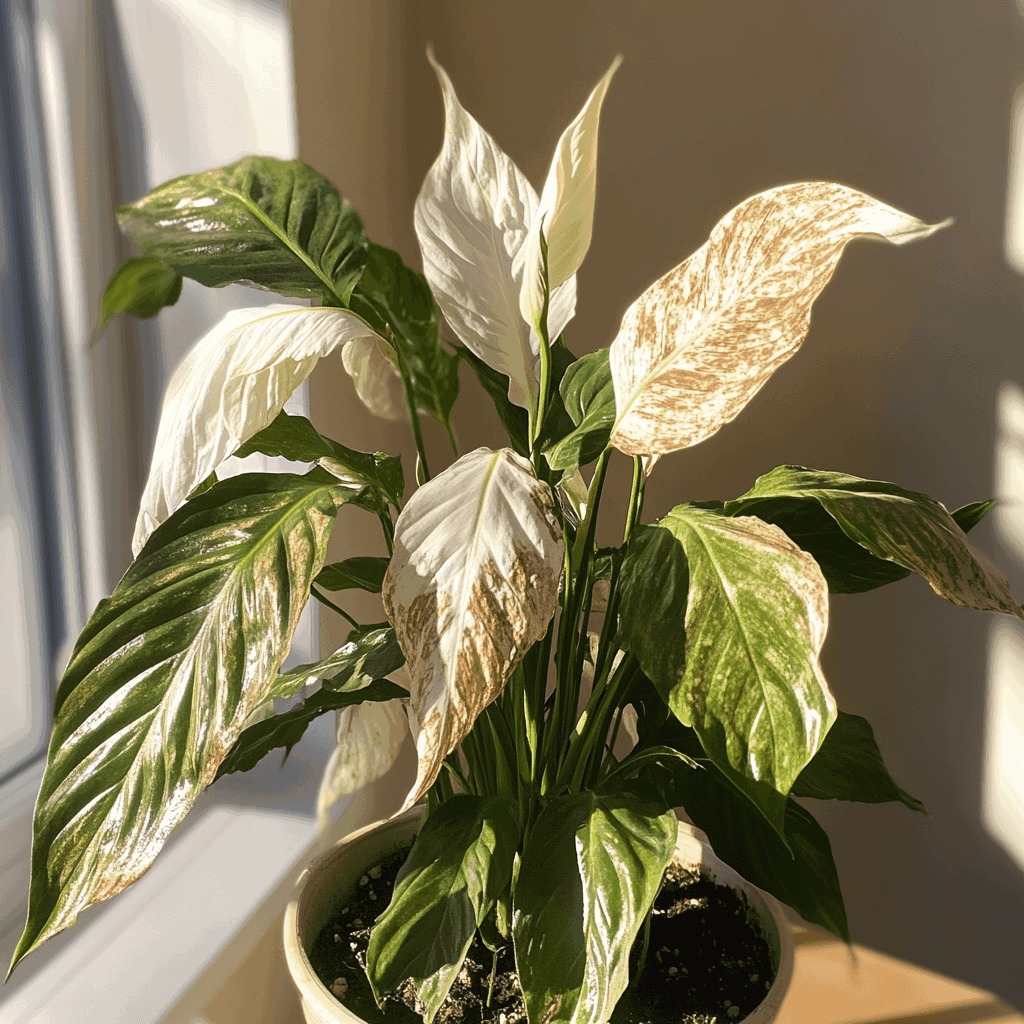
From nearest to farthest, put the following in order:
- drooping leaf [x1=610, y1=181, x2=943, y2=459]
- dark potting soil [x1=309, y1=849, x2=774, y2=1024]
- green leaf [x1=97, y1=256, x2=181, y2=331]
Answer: drooping leaf [x1=610, y1=181, x2=943, y2=459], green leaf [x1=97, y1=256, x2=181, y2=331], dark potting soil [x1=309, y1=849, x2=774, y2=1024]

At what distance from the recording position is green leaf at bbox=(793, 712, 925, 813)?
0.63 metres

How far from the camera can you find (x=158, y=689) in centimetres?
49

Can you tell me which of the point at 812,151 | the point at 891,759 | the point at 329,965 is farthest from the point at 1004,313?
the point at 329,965

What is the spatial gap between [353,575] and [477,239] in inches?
9.5

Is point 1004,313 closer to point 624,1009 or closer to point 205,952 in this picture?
point 624,1009

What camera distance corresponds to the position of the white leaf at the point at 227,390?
1.69 ft

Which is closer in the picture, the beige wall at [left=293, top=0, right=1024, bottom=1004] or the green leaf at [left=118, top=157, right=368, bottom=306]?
the green leaf at [left=118, top=157, right=368, bottom=306]

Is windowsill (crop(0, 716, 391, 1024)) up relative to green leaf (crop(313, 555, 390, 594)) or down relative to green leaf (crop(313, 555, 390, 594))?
down

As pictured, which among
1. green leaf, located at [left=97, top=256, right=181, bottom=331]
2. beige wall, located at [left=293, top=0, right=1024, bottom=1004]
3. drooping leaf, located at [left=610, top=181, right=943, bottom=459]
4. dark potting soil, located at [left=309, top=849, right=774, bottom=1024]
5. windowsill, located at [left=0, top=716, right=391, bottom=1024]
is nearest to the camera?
drooping leaf, located at [left=610, top=181, right=943, bottom=459]

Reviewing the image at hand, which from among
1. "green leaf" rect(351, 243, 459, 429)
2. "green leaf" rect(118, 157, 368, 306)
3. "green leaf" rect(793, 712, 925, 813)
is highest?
"green leaf" rect(118, 157, 368, 306)

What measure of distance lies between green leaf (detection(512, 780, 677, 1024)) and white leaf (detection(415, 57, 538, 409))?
0.26 meters

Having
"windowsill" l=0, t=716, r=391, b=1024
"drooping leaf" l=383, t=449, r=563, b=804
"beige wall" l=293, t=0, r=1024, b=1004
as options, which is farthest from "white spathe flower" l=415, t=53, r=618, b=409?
"windowsill" l=0, t=716, r=391, b=1024

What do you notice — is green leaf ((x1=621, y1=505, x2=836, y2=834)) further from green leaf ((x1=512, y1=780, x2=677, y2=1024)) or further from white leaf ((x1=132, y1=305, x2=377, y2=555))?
white leaf ((x1=132, y1=305, x2=377, y2=555))

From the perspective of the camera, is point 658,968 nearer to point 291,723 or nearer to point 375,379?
point 291,723
